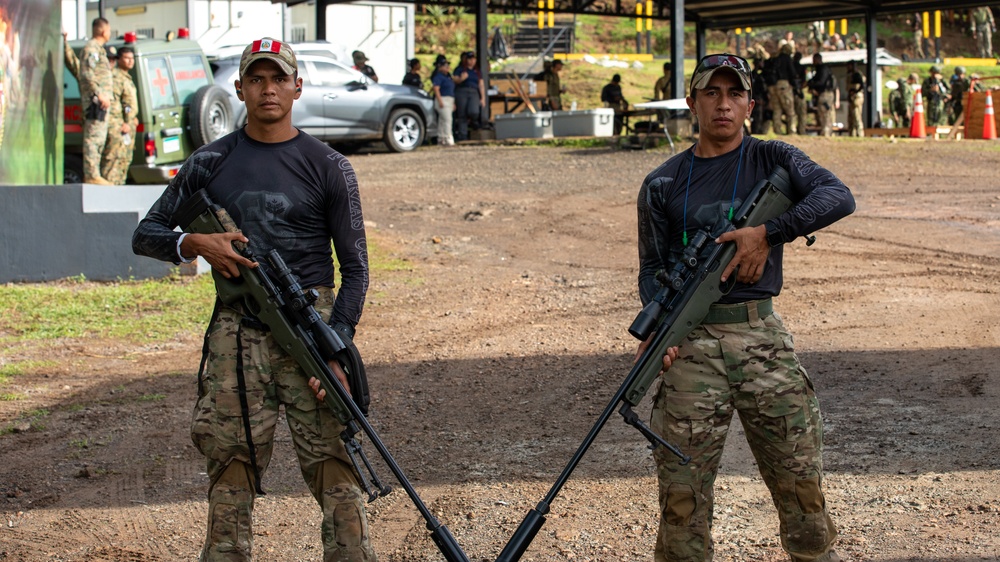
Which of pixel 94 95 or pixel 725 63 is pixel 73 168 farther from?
pixel 725 63

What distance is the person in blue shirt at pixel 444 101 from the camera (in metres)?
21.1

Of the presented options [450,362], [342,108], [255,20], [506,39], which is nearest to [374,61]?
[255,20]

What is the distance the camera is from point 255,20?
3338 cm

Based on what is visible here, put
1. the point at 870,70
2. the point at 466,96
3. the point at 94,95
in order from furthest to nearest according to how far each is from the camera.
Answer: the point at 870,70 < the point at 466,96 < the point at 94,95

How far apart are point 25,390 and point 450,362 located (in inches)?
113

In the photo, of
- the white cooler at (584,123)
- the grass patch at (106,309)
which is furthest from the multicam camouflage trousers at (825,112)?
the grass patch at (106,309)

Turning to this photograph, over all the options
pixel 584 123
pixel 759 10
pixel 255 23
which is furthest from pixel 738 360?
pixel 255 23

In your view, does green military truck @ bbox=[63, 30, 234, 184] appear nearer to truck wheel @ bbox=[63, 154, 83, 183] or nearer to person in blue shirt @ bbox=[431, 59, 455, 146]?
truck wheel @ bbox=[63, 154, 83, 183]

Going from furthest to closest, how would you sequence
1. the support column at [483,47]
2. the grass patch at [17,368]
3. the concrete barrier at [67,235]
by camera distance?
1. the support column at [483,47]
2. the concrete barrier at [67,235]
3. the grass patch at [17,368]

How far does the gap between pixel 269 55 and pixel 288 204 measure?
1.64ft

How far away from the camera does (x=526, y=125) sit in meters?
21.4

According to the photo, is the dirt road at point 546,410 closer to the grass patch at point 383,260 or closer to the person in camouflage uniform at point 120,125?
the grass patch at point 383,260

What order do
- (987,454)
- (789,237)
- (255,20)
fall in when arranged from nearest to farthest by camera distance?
(789,237) → (987,454) → (255,20)

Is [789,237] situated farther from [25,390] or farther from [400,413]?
[25,390]
